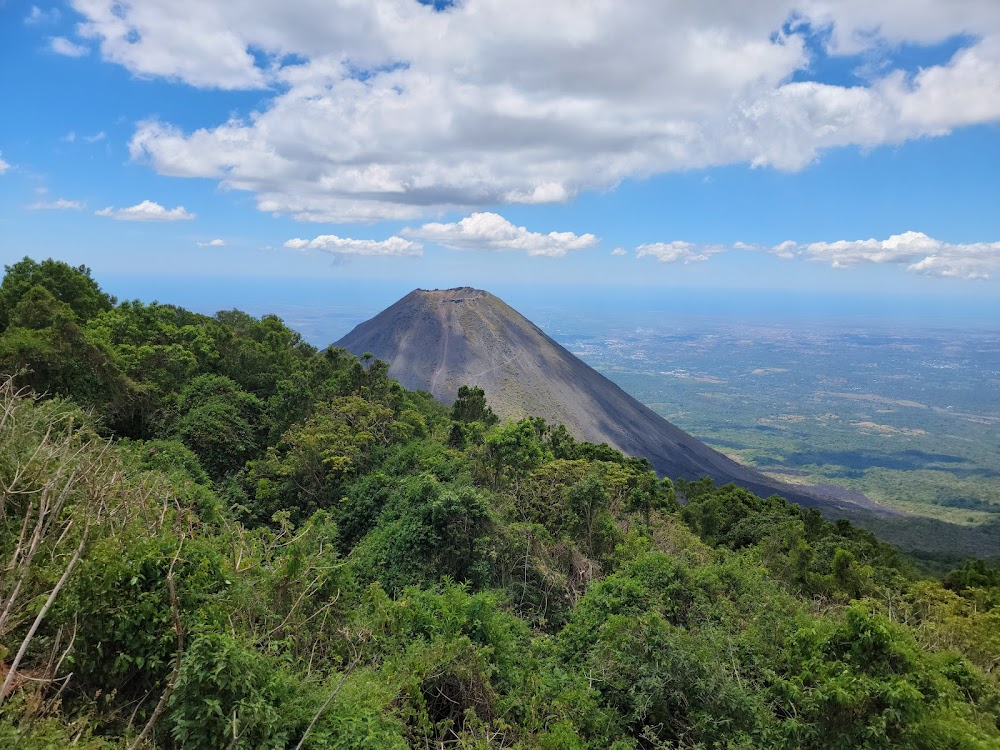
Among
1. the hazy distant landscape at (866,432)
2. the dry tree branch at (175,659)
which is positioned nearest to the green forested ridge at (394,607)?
the dry tree branch at (175,659)

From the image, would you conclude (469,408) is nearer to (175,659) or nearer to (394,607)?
(394,607)

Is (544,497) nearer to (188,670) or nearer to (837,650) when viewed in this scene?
(837,650)

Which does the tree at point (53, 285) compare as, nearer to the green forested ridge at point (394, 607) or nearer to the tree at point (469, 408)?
the green forested ridge at point (394, 607)

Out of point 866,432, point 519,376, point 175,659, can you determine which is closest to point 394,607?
point 175,659

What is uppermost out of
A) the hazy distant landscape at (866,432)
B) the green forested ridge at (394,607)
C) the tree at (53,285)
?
the tree at (53,285)

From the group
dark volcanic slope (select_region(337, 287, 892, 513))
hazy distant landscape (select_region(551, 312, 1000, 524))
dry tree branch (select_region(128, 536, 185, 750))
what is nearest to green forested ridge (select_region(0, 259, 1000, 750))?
dry tree branch (select_region(128, 536, 185, 750))

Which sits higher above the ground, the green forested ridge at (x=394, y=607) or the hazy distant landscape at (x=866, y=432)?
the green forested ridge at (x=394, y=607)

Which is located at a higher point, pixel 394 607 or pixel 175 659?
pixel 175 659
